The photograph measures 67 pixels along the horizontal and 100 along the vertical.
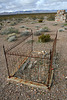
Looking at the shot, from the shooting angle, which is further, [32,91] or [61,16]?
[61,16]

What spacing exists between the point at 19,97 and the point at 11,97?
260 mm

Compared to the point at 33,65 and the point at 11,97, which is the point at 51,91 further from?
the point at 33,65

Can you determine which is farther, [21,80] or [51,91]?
[21,80]

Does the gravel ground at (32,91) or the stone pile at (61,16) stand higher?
the stone pile at (61,16)

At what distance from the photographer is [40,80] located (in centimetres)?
331

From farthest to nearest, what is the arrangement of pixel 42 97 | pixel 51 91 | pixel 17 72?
pixel 17 72, pixel 51 91, pixel 42 97

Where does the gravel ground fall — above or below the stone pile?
below

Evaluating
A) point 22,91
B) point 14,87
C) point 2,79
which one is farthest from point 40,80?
point 2,79

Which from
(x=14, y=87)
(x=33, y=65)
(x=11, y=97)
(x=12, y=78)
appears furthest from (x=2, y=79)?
(x=33, y=65)

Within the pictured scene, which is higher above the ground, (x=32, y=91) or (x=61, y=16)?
(x=61, y=16)

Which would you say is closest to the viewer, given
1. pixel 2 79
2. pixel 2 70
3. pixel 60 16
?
pixel 2 79

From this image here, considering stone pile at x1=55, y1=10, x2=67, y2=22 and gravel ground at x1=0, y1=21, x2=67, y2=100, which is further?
stone pile at x1=55, y1=10, x2=67, y2=22

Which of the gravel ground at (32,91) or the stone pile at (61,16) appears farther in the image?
the stone pile at (61,16)

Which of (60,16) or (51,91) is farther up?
(60,16)
